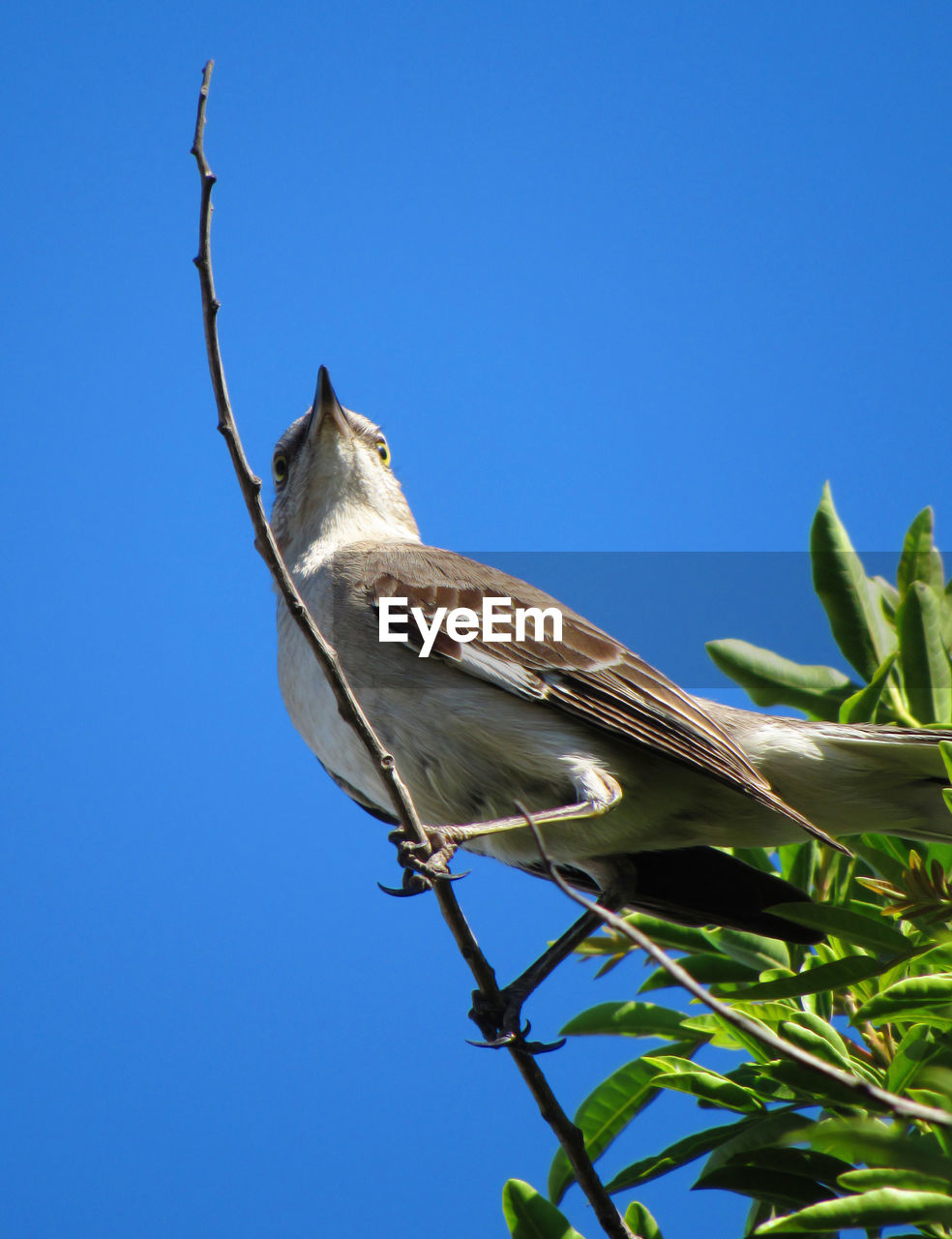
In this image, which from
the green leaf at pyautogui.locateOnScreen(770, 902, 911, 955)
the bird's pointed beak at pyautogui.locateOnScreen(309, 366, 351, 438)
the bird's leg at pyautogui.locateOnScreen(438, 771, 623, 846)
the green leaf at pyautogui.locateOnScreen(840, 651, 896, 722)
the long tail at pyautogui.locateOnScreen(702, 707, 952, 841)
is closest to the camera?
the green leaf at pyautogui.locateOnScreen(770, 902, 911, 955)

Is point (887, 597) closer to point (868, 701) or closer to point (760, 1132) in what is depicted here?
point (868, 701)

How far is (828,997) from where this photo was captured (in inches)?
124

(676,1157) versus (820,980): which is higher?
(820,980)

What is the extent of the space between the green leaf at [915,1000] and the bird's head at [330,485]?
2678mm

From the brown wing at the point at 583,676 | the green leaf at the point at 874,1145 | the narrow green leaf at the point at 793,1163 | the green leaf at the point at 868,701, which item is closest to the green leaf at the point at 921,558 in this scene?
the green leaf at the point at 868,701

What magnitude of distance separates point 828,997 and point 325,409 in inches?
113

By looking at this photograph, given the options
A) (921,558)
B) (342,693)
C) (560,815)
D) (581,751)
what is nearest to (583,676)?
(581,751)

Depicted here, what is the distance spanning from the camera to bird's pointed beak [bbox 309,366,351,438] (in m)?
4.52

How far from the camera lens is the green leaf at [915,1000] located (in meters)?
2.34

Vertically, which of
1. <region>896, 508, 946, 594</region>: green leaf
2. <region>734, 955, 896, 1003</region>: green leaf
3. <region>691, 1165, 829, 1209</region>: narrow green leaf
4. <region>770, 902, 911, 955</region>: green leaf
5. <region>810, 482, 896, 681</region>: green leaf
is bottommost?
<region>691, 1165, 829, 1209</region>: narrow green leaf

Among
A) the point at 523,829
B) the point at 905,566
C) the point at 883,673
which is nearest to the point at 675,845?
the point at 523,829

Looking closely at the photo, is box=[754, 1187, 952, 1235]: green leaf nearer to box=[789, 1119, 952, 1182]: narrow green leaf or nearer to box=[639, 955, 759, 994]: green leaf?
box=[789, 1119, 952, 1182]: narrow green leaf

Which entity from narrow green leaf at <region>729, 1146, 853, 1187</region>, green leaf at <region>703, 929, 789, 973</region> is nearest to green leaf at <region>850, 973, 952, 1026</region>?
narrow green leaf at <region>729, 1146, 853, 1187</region>
